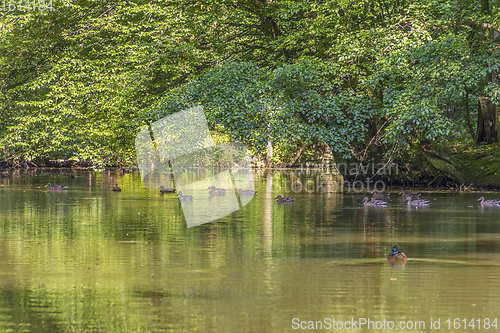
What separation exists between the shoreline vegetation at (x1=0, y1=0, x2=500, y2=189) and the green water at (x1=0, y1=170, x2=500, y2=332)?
21.7 feet

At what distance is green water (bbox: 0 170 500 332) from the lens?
730 cm

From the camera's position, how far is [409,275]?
9.44 meters

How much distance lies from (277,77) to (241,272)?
48.6ft

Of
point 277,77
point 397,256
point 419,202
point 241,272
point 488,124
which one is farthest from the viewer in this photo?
point 488,124

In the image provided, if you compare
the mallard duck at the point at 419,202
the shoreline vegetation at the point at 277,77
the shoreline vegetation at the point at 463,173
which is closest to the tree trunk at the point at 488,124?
the shoreline vegetation at the point at 277,77

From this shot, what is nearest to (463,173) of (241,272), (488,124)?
(488,124)

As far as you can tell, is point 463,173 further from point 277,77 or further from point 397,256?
point 397,256

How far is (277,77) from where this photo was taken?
77.2 ft

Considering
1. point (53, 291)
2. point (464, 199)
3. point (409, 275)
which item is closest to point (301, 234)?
point (409, 275)

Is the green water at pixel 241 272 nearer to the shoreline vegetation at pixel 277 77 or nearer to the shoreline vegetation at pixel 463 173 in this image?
the shoreline vegetation at pixel 277 77

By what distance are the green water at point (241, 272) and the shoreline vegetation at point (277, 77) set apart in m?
6.60

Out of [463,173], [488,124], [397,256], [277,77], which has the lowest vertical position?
[397,256]

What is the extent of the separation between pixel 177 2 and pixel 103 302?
21.2 meters

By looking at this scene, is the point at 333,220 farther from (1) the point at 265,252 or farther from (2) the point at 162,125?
(2) the point at 162,125
